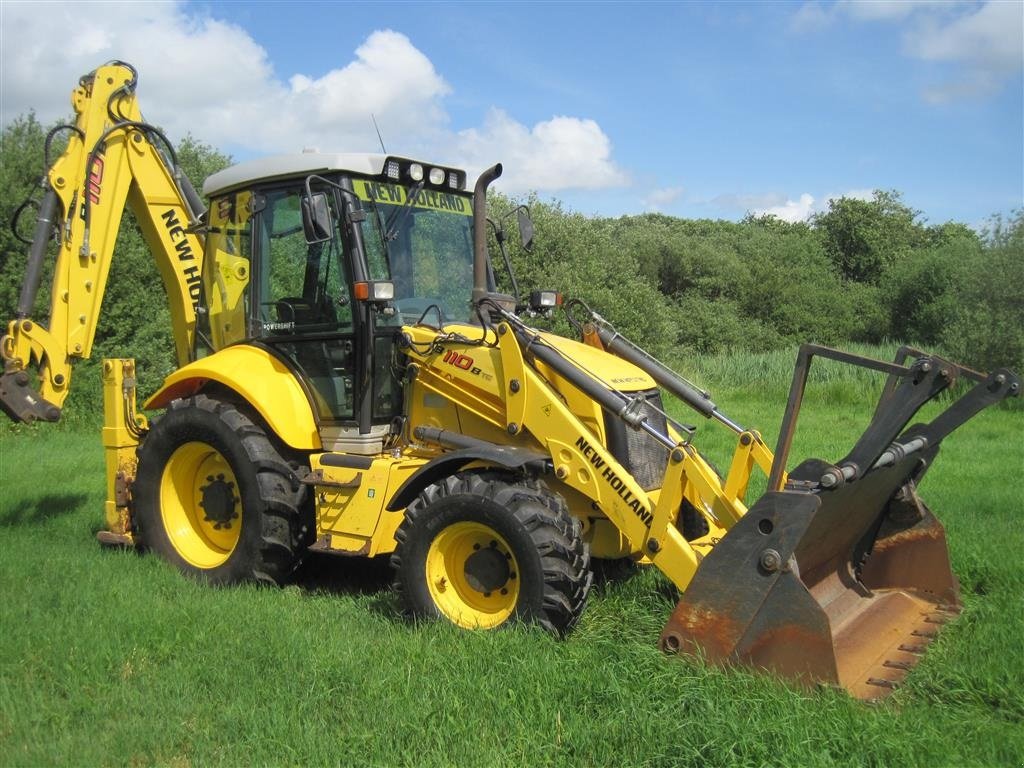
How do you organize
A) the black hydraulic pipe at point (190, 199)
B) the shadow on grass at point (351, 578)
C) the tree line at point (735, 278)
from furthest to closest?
the tree line at point (735, 278) → the black hydraulic pipe at point (190, 199) → the shadow on grass at point (351, 578)

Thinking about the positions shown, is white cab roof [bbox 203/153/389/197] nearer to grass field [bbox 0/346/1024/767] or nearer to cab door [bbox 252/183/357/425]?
cab door [bbox 252/183/357/425]

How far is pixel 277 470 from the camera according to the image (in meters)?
6.08

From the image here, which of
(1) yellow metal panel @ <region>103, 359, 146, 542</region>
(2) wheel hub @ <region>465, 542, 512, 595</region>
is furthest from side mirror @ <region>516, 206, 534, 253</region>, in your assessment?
(1) yellow metal panel @ <region>103, 359, 146, 542</region>

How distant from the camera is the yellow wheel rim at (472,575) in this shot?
511 cm

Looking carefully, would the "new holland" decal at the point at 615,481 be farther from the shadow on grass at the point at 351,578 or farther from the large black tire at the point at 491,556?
the shadow on grass at the point at 351,578

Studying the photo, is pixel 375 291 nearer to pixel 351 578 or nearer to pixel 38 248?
pixel 351 578

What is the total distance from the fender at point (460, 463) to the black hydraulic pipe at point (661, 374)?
1255 mm

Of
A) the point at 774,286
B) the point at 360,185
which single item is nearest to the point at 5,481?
the point at 360,185

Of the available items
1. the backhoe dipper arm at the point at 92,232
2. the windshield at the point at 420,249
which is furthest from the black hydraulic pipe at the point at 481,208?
the backhoe dipper arm at the point at 92,232

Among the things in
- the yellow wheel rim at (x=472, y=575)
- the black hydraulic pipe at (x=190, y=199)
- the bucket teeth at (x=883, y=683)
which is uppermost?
the black hydraulic pipe at (x=190, y=199)

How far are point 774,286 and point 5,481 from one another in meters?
27.2

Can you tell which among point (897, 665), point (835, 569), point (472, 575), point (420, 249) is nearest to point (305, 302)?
point (420, 249)

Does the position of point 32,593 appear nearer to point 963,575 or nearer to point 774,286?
point 963,575

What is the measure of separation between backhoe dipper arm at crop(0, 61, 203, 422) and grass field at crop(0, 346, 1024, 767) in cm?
150
